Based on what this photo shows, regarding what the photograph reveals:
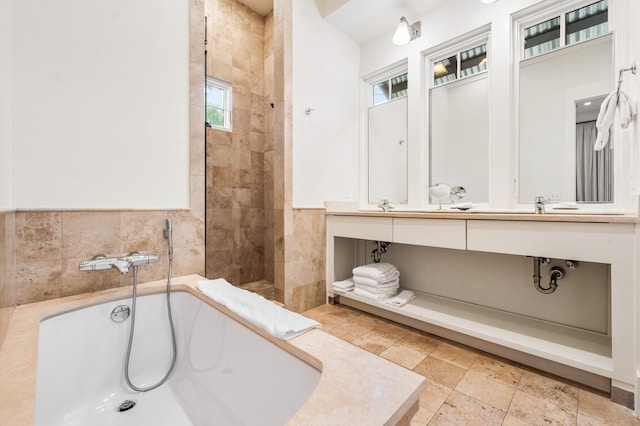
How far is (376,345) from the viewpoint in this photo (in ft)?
5.75

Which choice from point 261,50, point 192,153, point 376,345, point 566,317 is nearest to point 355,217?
point 376,345

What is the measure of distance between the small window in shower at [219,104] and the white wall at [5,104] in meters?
1.87

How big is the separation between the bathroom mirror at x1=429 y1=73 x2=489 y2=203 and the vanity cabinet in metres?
0.60

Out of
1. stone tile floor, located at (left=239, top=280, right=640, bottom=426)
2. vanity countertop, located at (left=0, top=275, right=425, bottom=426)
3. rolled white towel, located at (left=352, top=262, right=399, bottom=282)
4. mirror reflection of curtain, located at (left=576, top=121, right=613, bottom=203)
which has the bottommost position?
stone tile floor, located at (left=239, top=280, right=640, bottom=426)

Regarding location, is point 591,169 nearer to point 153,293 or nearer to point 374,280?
point 374,280

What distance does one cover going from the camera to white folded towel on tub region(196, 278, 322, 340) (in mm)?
897

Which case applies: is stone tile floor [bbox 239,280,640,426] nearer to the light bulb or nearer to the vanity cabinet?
the vanity cabinet

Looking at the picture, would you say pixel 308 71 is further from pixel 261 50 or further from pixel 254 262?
pixel 254 262

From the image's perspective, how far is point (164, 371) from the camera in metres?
1.33

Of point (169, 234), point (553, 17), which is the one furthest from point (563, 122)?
point (169, 234)

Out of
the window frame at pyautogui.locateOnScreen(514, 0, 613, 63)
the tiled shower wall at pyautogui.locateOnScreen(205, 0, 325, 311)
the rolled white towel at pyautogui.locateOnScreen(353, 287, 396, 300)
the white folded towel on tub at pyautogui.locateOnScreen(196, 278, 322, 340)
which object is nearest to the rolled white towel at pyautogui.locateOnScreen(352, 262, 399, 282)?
the rolled white towel at pyautogui.locateOnScreen(353, 287, 396, 300)

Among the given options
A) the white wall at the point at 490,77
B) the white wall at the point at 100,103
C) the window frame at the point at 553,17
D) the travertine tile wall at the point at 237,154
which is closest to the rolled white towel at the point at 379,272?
the white wall at the point at 490,77

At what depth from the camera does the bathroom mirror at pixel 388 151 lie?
2.58 metres

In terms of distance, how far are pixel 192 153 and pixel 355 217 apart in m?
1.32
